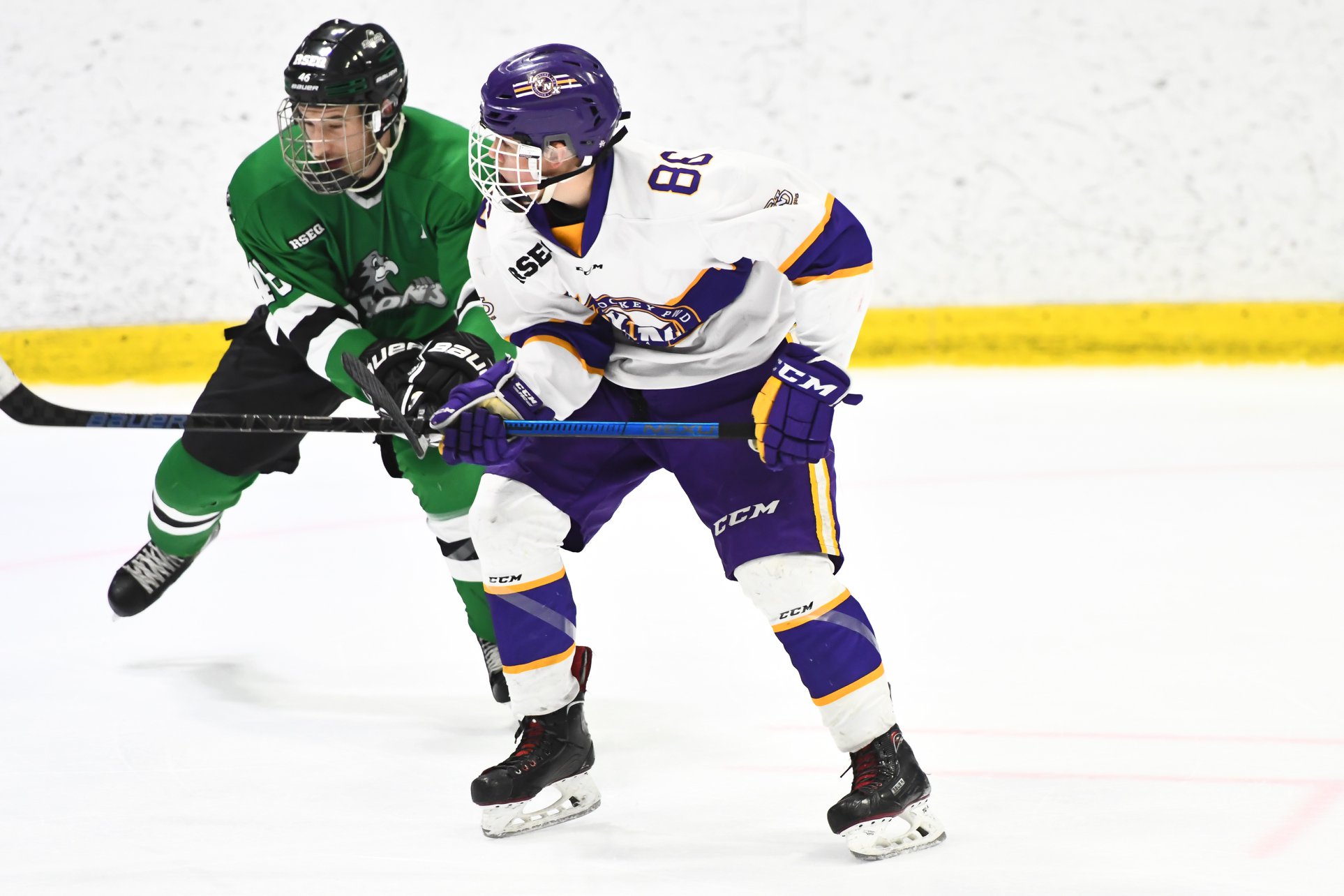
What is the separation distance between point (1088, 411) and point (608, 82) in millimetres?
3289

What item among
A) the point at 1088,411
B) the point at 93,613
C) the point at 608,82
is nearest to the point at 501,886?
the point at 608,82

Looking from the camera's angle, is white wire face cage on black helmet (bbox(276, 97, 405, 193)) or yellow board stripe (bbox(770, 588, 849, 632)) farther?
white wire face cage on black helmet (bbox(276, 97, 405, 193))

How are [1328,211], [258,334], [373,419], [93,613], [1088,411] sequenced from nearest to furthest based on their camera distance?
[373,419]
[258,334]
[93,613]
[1088,411]
[1328,211]

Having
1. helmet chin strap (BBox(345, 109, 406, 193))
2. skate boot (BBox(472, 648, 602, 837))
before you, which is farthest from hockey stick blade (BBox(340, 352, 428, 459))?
helmet chin strap (BBox(345, 109, 406, 193))

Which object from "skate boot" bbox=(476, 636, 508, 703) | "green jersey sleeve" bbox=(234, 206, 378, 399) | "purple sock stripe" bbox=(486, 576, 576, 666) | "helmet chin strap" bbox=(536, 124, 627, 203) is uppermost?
"helmet chin strap" bbox=(536, 124, 627, 203)

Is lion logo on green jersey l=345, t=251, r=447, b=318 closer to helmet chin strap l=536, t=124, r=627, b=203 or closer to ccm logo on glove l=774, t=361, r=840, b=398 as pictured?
helmet chin strap l=536, t=124, r=627, b=203

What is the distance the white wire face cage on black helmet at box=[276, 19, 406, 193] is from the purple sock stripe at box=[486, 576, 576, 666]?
86 centimetres

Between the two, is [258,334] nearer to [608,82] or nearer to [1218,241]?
[608,82]

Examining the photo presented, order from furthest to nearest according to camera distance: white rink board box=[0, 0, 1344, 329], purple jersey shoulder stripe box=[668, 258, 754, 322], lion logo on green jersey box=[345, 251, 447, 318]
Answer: white rink board box=[0, 0, 1344, 329] → lion logo on green jersey box=[345, 251, 447, 318] → purple jersey shoulder stripe box=[668, 258, 754, 322]

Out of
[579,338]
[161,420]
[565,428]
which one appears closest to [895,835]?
[565,428]

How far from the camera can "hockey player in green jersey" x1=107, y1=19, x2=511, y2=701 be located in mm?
2484

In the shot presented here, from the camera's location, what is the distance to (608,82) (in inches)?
76.0

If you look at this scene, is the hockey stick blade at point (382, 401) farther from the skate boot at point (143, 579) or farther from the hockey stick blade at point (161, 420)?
the skate boot at point (143, 579)

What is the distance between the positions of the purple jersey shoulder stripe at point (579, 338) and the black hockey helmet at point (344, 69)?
0.62 m
